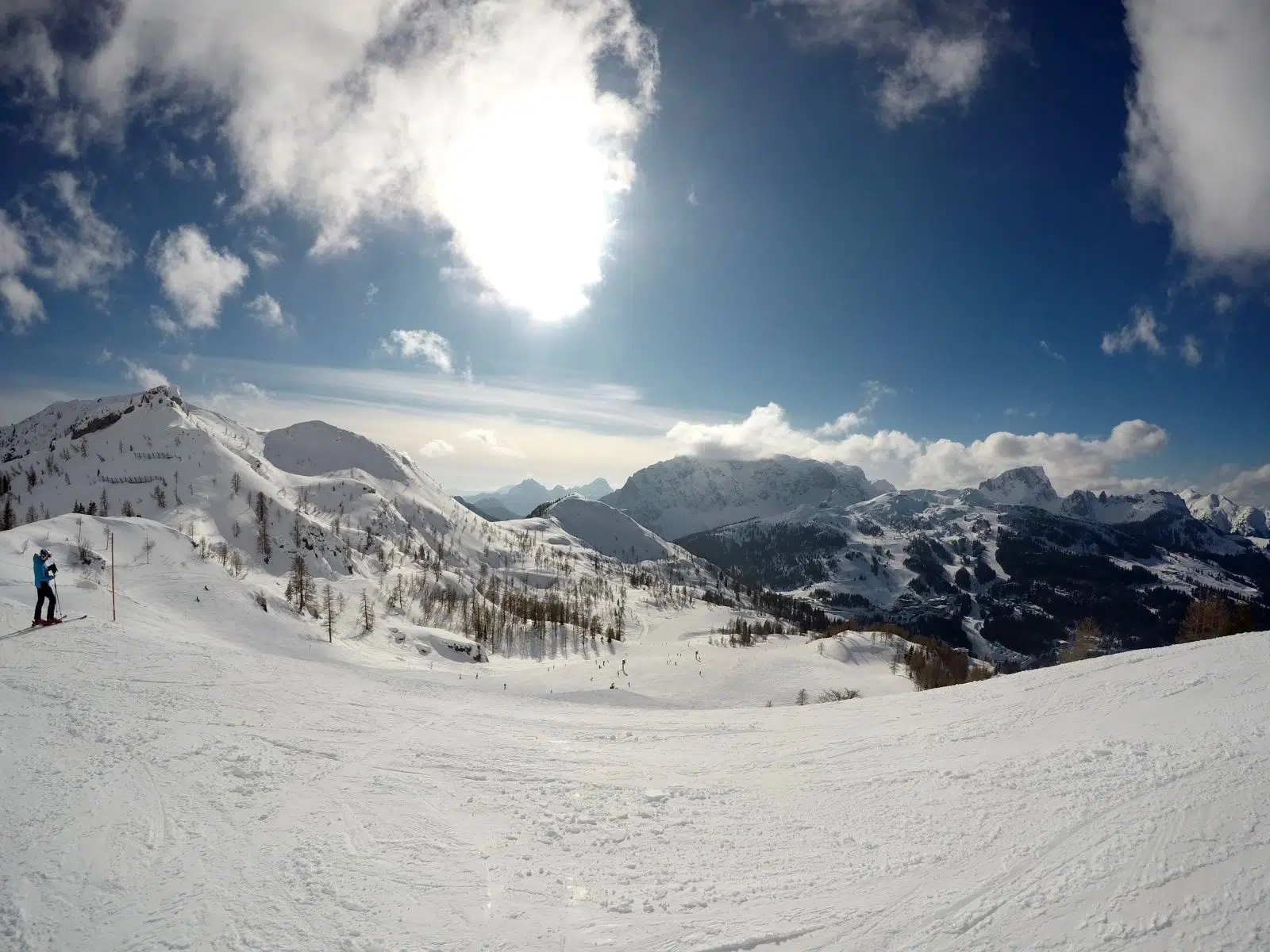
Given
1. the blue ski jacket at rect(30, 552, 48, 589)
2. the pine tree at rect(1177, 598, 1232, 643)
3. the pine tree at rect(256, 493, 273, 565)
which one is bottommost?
the pine tree at rect(1177, 598, 1232, 643)

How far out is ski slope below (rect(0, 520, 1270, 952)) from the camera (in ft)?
19.5

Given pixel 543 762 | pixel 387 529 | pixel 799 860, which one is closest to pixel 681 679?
pixel 543 762

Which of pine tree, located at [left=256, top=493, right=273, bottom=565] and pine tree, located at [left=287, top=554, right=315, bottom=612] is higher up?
pine tree, located at [left=256, top=493, right=273, bottom=565]

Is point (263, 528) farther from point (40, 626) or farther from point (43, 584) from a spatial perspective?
point (43, 584)

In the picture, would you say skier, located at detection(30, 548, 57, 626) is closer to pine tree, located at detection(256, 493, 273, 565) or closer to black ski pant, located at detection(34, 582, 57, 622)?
black ski pant, located at detection(34, 582, 57, 622)

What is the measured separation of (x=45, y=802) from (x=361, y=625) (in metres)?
54.0

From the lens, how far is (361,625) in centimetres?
5744

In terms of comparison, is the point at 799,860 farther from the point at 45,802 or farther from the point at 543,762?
the point at 45,802

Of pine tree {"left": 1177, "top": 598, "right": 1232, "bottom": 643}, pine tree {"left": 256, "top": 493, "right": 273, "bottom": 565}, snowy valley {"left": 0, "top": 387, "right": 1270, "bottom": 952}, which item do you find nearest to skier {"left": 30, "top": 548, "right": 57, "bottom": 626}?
snowy valley {"left": 0, "top": 387, "right": 1270, "bottom": 952}

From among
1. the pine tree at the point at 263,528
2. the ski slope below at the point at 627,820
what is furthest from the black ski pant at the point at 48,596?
the pine tree at the point at 263,528

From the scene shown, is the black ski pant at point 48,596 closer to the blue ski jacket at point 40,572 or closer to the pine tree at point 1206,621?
the blue ski jacket at point 40,572

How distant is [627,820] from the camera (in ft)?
28.4

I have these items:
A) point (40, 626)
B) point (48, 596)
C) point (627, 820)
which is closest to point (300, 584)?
point (48, 596)

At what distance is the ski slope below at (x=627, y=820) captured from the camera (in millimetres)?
5949
